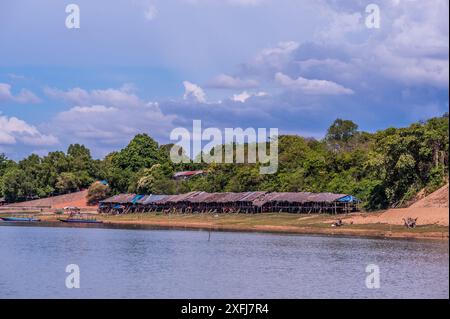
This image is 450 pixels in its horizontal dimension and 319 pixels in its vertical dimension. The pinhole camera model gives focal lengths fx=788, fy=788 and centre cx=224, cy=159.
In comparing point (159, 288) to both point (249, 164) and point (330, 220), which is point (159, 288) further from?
point (249, 164)

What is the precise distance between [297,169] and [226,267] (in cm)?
6478

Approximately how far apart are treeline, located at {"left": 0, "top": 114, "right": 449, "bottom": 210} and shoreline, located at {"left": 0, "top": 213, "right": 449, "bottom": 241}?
28.3 feet

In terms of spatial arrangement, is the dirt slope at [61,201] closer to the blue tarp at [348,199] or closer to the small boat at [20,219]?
the small boat at [20,219]

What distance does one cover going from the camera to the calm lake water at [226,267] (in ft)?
136

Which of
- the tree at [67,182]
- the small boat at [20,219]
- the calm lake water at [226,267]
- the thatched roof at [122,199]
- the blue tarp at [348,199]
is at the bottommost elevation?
the calm lake water at [226,267]

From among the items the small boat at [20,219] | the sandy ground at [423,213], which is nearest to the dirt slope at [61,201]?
the small boat at [20,219]

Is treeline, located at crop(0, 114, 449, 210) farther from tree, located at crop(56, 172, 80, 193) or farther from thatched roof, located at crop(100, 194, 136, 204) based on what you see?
thatched roof, located at crop(100, 194, 136, 204)

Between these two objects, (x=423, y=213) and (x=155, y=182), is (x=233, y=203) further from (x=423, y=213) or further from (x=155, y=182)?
(x=423, y=213)

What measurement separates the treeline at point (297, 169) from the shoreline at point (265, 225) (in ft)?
28.3

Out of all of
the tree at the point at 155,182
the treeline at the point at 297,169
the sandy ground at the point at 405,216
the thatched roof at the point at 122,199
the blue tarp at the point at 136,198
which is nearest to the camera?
the sandy ground at the point at 405,216

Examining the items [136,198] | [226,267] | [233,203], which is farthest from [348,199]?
[136,198]

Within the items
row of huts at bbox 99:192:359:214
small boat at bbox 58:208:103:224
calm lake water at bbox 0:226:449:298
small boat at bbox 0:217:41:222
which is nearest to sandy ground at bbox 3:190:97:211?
small boat at bbox 58:208:103:224

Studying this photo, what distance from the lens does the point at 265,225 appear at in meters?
95.5

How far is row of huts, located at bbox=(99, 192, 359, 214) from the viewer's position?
98562 mm
